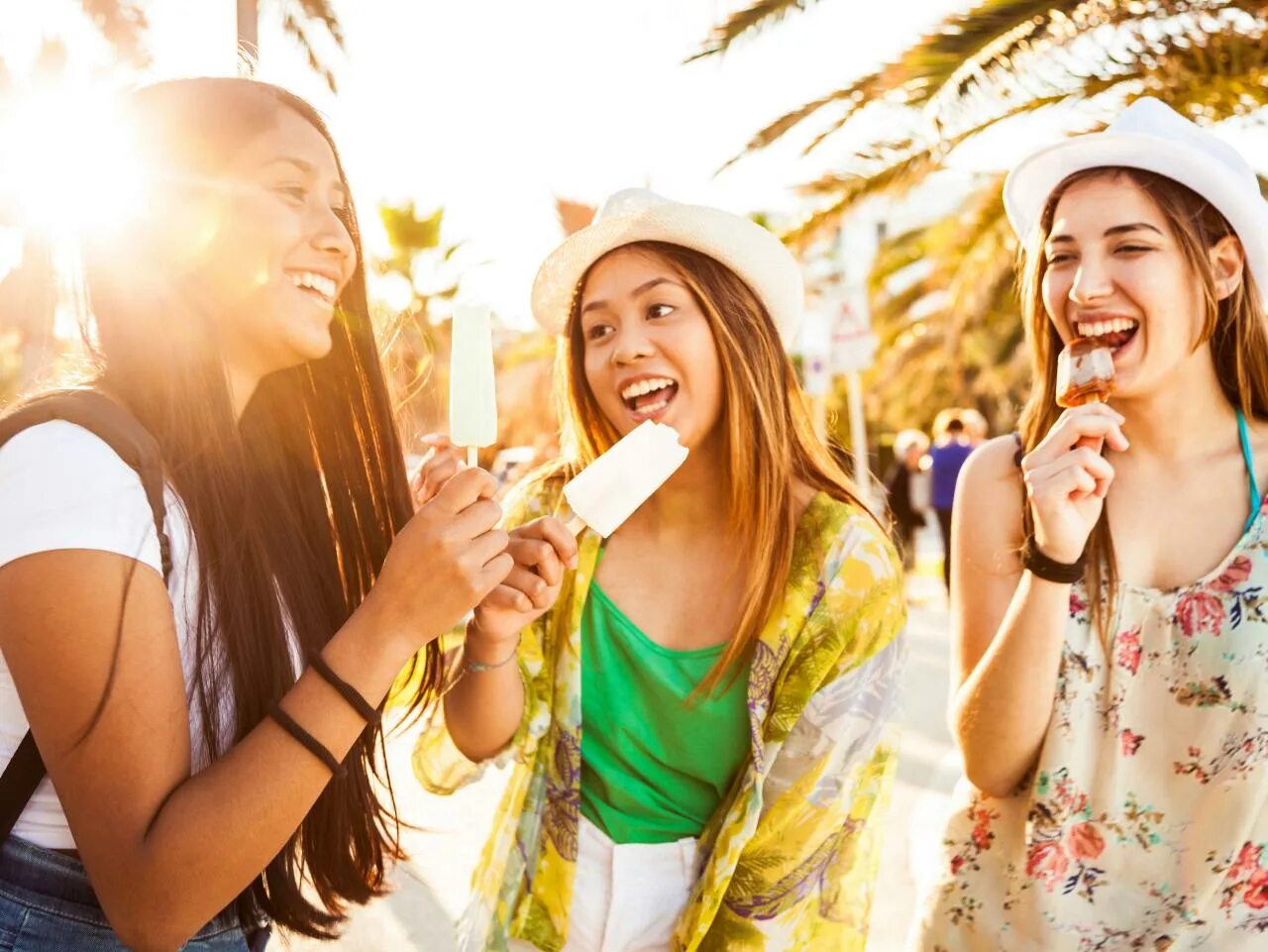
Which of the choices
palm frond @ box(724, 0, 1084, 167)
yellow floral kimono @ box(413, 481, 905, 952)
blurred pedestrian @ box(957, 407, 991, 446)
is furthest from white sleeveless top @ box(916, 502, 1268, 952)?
blurred pedestrian @ box(957, 407, 991, 446)

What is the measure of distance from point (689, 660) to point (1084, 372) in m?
1.04

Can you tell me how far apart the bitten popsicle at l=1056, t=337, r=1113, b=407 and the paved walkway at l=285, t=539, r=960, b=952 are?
161 centimetres

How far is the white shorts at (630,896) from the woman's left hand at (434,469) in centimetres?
87

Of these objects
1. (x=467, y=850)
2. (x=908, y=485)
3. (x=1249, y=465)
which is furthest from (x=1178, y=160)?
(x=908, y=485)

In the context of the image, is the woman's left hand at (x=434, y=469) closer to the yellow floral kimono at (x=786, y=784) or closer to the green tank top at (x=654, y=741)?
the yellow floral kimono at (x=786, y=784)

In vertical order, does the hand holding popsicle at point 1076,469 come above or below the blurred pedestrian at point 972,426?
above

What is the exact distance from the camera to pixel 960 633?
2.23 meters

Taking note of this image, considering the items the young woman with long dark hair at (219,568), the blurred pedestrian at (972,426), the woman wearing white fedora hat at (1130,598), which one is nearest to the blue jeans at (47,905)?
the young woman with long dark hair at (219,568)

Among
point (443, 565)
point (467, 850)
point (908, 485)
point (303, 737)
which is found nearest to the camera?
point (303, 737)

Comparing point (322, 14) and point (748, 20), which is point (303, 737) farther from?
point (322, 14)

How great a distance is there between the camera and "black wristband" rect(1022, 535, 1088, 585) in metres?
1.90

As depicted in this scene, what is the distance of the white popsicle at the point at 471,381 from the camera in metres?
1.93

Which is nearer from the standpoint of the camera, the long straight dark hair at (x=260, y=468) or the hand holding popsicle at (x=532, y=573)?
the long straight dark hair at (x=260, y=468)

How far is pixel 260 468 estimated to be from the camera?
193cm
